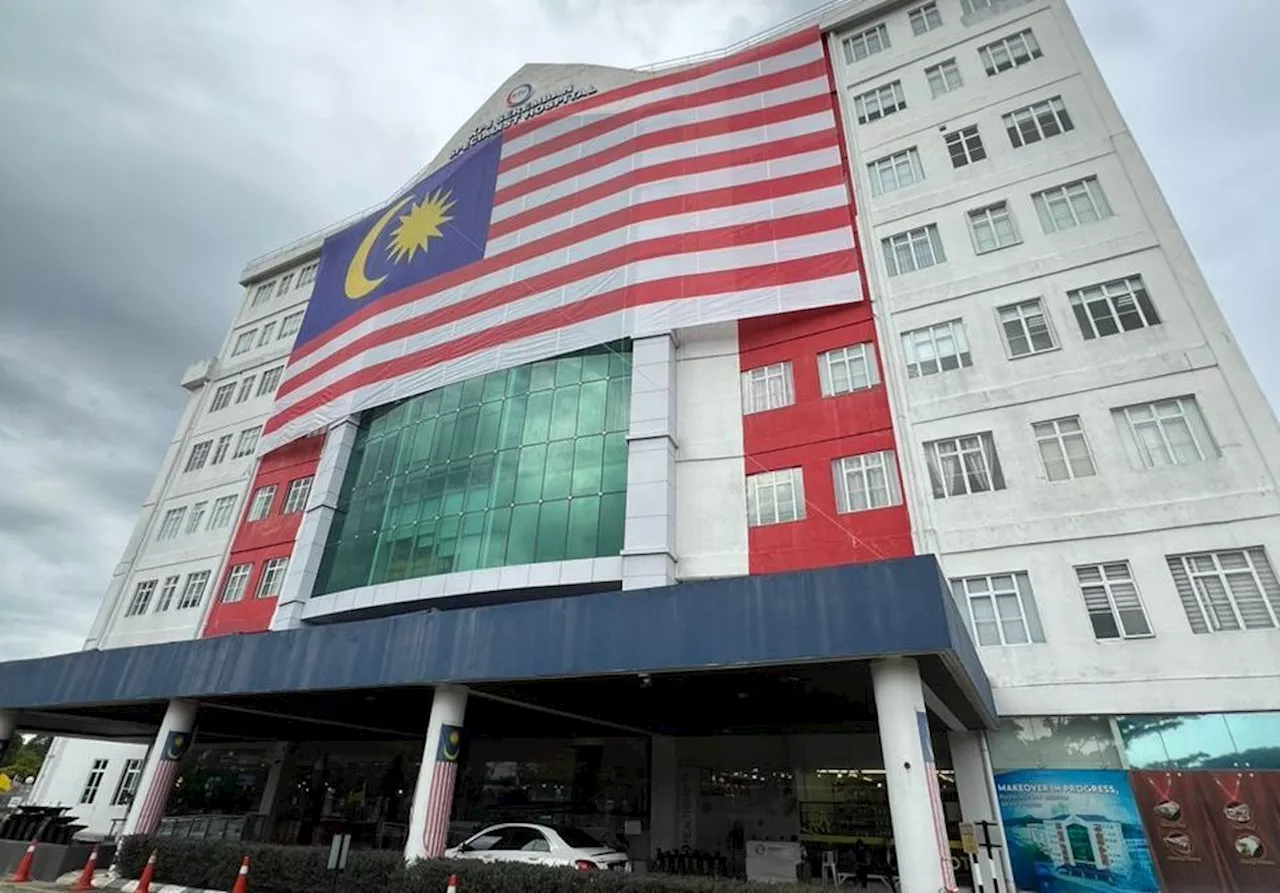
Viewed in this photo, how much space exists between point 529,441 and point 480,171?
48.1 feet

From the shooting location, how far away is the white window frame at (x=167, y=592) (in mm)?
30891

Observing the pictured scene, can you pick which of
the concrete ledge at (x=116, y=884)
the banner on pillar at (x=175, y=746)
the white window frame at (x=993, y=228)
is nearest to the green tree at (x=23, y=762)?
the concrete ledge at (x=116, y=884)

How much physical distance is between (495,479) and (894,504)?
41.6 ft

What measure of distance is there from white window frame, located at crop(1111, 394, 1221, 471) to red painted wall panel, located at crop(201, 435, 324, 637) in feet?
96.0

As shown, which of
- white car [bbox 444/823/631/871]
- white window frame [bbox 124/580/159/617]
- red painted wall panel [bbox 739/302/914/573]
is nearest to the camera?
white car [bbox 444/823/631/871]

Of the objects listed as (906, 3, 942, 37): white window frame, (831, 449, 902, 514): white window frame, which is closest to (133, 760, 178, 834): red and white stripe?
(831, 449, 902, 514): white window frame

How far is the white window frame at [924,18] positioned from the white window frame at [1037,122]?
5.95 m

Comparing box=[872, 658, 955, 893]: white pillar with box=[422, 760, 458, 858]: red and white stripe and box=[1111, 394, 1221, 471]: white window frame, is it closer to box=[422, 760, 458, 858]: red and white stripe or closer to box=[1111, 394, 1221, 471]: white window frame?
box=[422, 760, 458, 858]: red and white stripe

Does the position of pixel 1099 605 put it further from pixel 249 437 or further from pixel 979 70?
pixel 249 437

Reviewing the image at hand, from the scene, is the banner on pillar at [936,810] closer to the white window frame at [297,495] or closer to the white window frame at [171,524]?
the white window frame at [297,495]

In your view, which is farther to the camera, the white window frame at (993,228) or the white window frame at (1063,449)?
the white window frame at (993,228)

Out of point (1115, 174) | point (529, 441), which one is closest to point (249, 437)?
point (529, 441)

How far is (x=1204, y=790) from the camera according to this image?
13.2m

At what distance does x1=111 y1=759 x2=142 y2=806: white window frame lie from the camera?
3275 cm
